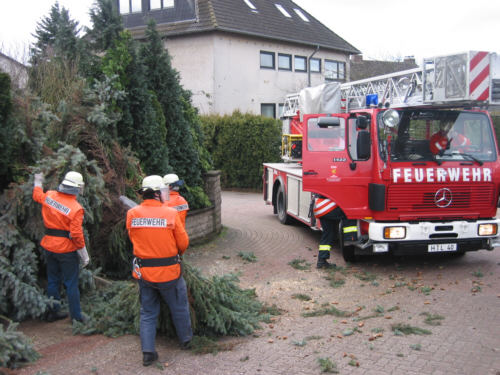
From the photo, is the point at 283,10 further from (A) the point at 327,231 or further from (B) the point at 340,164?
(A) the point at 327,231

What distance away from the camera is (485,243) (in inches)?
324

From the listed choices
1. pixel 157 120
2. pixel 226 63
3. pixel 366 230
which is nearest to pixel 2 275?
pixel 157 120

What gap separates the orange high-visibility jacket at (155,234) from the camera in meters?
4.77

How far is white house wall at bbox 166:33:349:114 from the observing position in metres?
24.4

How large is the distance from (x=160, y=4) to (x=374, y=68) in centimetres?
1552

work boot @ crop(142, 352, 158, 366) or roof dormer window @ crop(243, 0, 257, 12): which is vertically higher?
roof dormer window @ crop(243, 0, 257, 12)

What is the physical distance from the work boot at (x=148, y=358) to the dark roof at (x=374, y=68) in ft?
98.0

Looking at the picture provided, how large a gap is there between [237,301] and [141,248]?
1.63 m

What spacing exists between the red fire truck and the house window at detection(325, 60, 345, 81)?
21.7 meters

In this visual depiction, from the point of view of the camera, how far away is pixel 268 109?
2728 centimetres

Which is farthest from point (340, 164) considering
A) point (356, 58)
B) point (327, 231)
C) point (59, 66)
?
point (356, 58)

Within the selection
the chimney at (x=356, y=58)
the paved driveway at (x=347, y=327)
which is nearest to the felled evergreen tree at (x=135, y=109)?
the paved driveway at (x=347, y=327)

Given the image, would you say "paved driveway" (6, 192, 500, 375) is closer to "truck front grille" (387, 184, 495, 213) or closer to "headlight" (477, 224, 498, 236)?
"headlight" (477, 224, 498, 236)

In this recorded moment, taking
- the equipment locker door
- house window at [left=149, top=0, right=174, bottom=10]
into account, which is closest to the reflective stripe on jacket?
the equipment locker door
